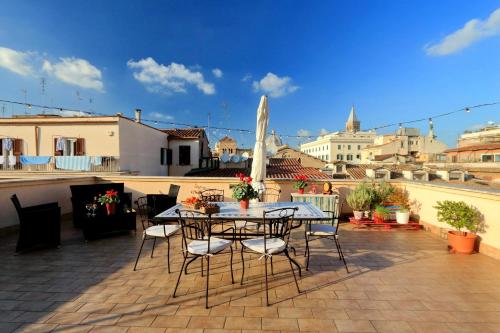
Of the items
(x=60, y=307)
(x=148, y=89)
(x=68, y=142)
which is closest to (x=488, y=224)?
(x=60, y=307)

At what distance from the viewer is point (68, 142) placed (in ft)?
41.3

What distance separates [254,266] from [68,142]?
13.2 m

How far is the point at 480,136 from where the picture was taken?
35.9m

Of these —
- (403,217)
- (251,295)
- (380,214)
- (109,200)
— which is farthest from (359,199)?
(109,200)

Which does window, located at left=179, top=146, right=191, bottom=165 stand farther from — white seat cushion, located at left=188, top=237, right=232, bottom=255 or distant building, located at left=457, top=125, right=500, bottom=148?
distant building, located at left=457, top=125, right=500, bottom=148

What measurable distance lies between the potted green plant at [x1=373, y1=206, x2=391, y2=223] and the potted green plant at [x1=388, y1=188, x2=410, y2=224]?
28cm

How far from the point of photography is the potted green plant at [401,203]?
599 cm

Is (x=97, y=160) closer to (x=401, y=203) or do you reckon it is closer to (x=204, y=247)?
(x=204, y=247)

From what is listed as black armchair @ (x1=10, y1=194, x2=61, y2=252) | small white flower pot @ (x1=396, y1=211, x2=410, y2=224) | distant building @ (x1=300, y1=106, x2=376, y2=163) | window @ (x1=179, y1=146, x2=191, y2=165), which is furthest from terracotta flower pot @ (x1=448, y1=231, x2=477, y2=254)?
distant building @ (x1=300, y1=106, x2=376, y2=163)

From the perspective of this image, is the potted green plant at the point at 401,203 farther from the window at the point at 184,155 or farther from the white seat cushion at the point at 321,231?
the window at the point at 184,155

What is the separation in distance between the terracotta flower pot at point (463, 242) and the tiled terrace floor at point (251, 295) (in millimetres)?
216

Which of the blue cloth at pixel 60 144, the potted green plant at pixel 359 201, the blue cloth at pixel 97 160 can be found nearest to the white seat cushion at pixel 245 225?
the potted green plant at pixel 359 201

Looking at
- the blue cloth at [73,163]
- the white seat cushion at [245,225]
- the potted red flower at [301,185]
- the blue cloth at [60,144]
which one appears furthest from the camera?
the blue cloth at [60,144]

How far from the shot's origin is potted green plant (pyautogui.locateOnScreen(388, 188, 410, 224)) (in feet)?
19.7
